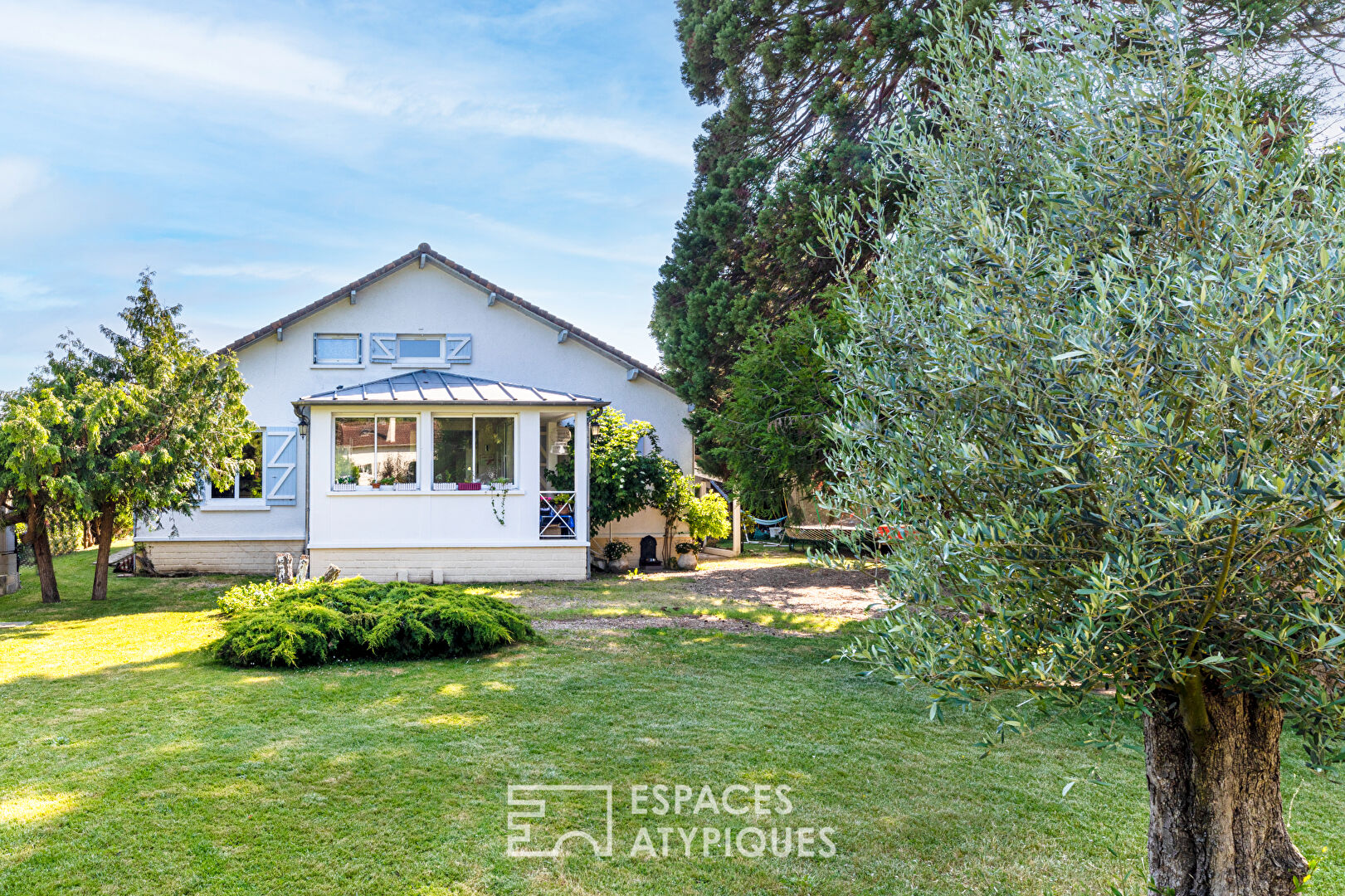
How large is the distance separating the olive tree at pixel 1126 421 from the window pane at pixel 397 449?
40.5ft

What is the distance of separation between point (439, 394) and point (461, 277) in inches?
A: 172

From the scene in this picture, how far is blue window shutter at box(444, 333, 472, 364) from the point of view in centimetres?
1786

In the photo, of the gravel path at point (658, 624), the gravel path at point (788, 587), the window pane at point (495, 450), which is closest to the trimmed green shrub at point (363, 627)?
the gravel path at point (658, 624)

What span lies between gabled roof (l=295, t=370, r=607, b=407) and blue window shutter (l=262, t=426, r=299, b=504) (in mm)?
2315

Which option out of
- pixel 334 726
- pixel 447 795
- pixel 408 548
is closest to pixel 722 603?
pixel 408 548

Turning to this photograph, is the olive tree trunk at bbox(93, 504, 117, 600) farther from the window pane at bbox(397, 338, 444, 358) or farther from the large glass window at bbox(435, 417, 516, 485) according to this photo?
the window pane at bbox(397, 338, 444, 358)

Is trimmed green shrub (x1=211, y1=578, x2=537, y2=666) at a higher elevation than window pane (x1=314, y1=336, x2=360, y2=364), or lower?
lower

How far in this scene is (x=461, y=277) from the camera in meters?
17.9

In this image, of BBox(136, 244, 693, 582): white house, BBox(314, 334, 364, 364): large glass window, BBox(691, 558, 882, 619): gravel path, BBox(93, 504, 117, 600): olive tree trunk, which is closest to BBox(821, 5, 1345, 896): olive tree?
BBox(691, 558, 882, 619): gravel path

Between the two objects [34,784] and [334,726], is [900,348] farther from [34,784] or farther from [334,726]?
[34,784]

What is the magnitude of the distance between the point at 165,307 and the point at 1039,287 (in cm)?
1345

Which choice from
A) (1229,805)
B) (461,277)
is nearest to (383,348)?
(461,277)

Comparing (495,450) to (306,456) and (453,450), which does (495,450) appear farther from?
(306,456)

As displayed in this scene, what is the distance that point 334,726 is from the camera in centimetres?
588
